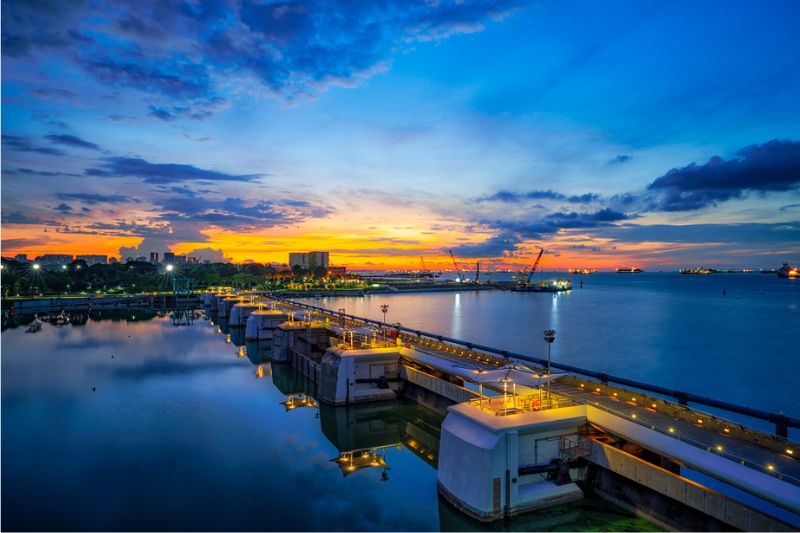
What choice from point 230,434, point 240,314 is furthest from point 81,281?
point 230,434

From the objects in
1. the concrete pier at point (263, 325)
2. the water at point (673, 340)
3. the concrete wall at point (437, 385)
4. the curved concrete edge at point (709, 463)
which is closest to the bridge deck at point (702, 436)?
the curved concrete edge at point (709, 463)

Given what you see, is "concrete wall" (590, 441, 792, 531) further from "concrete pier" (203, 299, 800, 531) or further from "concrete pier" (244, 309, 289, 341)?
"concrete pier" (244, 309, 289, 341)

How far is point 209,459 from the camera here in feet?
83.5

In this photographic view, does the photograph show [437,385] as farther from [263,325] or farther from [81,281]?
[81,281]

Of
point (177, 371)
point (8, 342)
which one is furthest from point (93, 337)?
point (177, 371)

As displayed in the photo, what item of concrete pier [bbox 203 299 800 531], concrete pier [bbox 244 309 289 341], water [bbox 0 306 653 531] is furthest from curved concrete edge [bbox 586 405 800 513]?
concrete pier [bbox 244 309 289 341]

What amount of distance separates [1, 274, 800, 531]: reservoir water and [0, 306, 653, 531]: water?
0.10m

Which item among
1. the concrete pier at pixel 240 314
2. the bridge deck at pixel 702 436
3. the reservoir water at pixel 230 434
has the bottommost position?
the reservoir water at pixel 230 434

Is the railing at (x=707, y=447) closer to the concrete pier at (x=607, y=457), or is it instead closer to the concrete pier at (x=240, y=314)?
the concrete pier at (x=607, y=457)

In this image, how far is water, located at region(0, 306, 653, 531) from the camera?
1903 cm

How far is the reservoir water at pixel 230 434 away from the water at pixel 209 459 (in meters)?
0.10

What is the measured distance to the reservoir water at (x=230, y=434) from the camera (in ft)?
63.7

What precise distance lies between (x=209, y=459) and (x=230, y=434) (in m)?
4.26

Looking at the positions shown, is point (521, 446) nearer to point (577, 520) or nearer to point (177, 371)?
point (577, 520)
